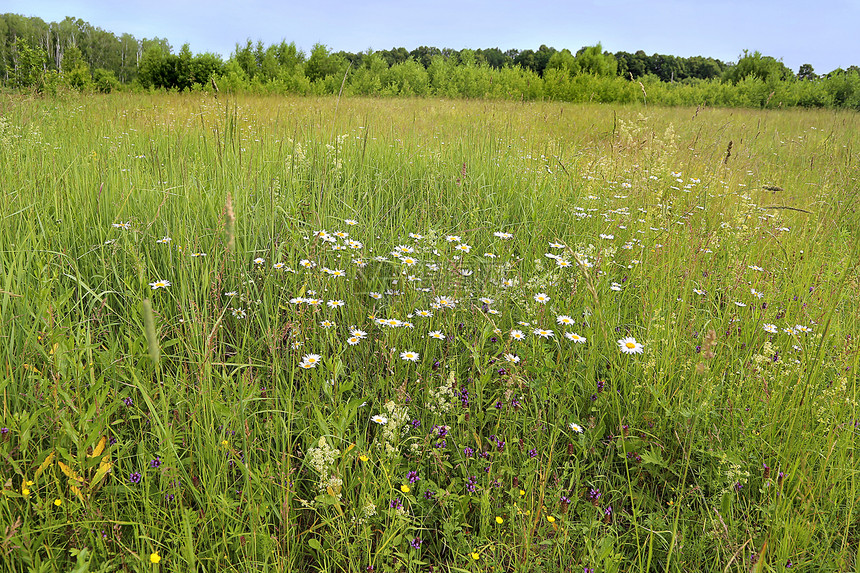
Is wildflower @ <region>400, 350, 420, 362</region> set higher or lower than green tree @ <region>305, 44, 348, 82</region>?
lower

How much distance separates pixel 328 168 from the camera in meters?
3.39

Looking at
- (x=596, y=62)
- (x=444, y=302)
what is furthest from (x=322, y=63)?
(x=444, y=302)

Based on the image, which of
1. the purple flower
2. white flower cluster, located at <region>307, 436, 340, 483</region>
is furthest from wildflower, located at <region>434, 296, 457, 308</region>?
white flower cluster, located at <region>307, 436, 340, 483</region>

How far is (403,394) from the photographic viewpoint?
58.9 inches

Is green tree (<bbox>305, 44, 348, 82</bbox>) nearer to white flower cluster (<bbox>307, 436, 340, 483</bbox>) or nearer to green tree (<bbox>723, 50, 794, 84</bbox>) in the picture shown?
green tree (<bbox>723, 50, 794, 84</bbox>)

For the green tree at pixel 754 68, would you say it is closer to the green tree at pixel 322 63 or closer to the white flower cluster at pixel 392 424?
the green tree at pixel 322 63

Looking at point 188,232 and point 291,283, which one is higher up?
point 188,232

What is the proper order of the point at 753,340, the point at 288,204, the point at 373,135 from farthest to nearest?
the point at 373,135 < the point at 288,204 < the point at 753,340

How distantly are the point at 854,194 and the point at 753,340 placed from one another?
3403 mm

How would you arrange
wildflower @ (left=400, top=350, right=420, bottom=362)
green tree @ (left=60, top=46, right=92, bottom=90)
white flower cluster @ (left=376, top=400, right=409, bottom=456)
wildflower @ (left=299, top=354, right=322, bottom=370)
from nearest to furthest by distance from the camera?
white flower cluster @ (left=376, top=400, right=409, bottom=456), wildflower @ (left=299, top=354, right=322, bottom=370), wildflower @ (left=400, top=350, right=420, bottom=362), green tree @ (left=60, top=46, right=92, bottom=90)

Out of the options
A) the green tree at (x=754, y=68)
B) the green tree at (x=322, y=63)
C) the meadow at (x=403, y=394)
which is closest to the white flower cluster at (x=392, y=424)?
the meadow at (x=403, y=394)

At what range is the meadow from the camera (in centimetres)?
126

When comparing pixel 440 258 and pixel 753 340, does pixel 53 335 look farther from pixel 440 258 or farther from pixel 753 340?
pixel 753 340

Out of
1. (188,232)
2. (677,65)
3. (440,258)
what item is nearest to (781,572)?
(440,258)
